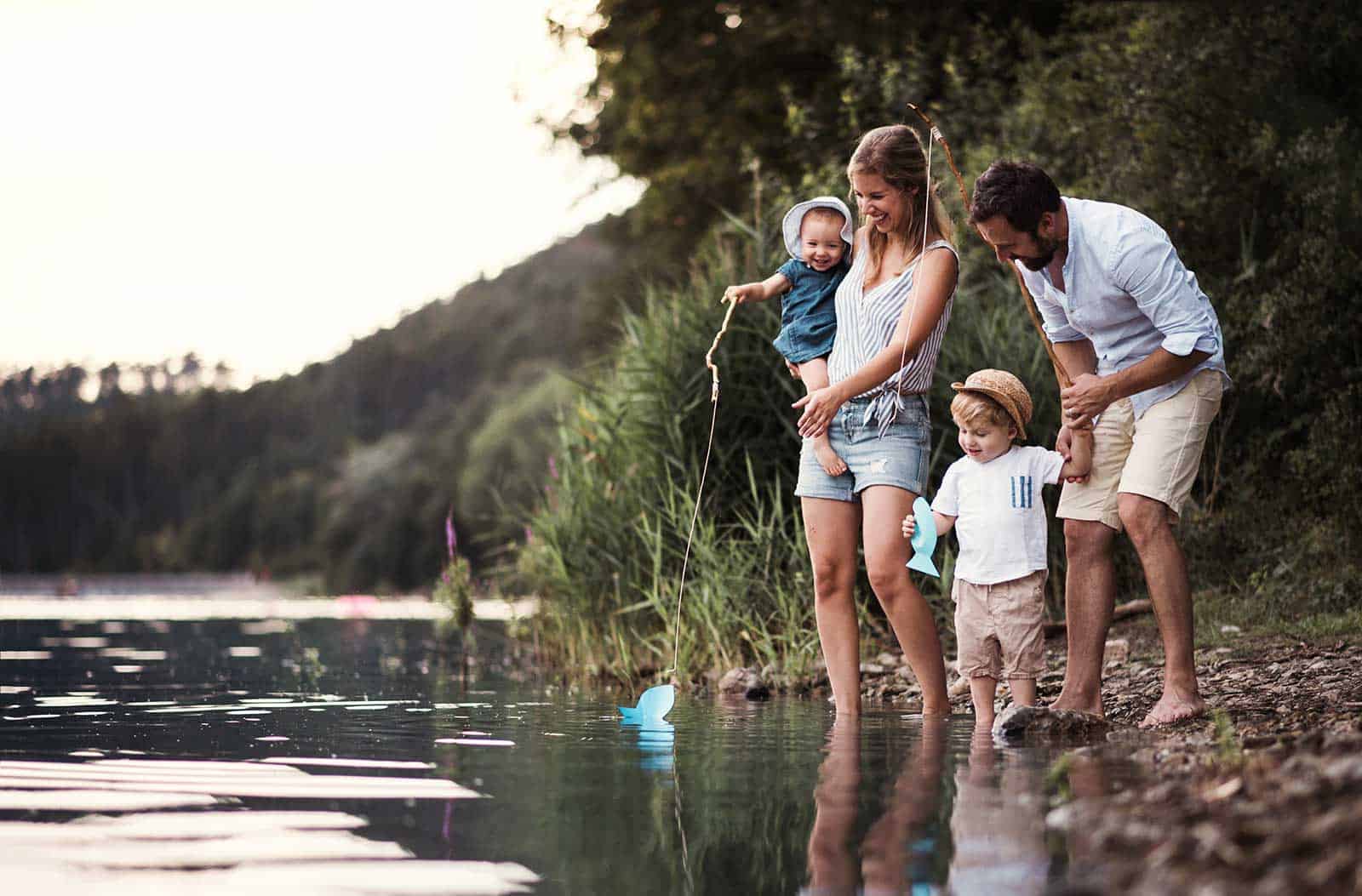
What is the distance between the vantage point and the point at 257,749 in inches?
178

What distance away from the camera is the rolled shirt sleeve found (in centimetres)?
472

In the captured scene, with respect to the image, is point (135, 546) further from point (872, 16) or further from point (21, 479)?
point (872, 16)

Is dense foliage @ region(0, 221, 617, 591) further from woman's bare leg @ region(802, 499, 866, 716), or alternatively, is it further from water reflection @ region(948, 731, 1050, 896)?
water reflection @ region(948, 731, 1050, 896)

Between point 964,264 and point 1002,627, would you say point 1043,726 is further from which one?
point 964,264

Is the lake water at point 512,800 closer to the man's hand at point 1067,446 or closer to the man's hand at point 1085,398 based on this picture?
the man's hand at point 1067,446

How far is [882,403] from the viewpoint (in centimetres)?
518

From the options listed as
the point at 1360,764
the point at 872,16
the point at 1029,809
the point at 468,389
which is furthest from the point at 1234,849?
the point at 468,389

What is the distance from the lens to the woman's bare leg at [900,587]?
518 centimetres

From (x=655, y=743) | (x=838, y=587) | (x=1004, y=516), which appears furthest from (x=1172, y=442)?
(x=655, y=743)

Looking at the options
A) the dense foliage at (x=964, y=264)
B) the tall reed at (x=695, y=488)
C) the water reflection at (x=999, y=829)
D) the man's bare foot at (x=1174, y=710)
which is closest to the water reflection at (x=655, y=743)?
the water reflection at (x=999, y=829)

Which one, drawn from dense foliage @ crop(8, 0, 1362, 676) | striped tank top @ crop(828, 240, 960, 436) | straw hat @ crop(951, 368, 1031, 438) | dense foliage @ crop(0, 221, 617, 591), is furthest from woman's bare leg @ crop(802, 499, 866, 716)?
dense foliage @ crop(0, 221, 617, 591)

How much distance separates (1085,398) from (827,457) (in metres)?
0.88

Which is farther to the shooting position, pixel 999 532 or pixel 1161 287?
pixel 999 532

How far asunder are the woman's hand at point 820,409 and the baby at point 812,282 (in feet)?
0.88
